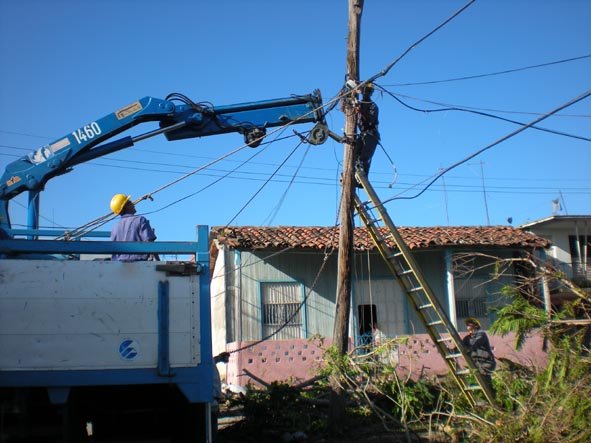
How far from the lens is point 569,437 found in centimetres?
683

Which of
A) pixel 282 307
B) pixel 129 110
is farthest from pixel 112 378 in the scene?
pixel 282 307

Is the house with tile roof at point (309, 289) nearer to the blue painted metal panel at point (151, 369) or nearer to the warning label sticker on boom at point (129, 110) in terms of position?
the warning label sticker on boom at point (129, 110)

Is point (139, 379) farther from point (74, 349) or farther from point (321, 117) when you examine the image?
point (321, 117)

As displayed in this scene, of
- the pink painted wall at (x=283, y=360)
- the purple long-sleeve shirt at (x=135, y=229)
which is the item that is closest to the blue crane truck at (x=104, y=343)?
the purple long-sleeve shirt at (x=135, y=229)

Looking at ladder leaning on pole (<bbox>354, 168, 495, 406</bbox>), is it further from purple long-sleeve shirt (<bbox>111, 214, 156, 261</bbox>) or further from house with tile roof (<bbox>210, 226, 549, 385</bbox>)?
house with tile roof (<bbox>210, 226, 549, 385</bbox>)

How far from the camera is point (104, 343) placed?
545 cm

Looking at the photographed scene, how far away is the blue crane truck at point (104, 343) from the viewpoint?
5355 millimetres

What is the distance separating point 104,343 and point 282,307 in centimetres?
1163

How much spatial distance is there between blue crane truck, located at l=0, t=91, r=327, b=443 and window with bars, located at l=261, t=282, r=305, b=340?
10.6 meters

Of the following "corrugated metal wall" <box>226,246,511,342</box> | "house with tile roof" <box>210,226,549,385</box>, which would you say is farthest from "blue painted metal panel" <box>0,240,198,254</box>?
"corrugated metal wall" <box>226,246,511,342</box>

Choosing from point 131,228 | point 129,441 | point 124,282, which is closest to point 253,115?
point 131,228

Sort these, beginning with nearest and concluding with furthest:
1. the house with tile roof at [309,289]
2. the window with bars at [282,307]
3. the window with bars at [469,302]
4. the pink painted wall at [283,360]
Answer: the pink painted wall at [283,360], the house with tile roof at [309,289], the window with bars at [282,307], the window with bars at [469,302]

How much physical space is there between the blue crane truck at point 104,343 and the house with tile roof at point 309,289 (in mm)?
9329

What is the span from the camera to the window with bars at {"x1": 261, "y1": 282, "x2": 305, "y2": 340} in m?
16.7
